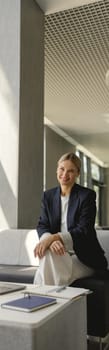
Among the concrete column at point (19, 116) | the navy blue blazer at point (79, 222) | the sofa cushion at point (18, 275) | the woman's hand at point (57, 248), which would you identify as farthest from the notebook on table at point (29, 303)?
the concrete column at point (19, 116)

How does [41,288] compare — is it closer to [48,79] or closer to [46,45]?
[46,45]

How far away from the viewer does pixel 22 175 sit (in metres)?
3.42

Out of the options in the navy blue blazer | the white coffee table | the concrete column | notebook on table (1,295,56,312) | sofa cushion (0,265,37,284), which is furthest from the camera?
the concrete column

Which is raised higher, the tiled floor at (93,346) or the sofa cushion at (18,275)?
the sofa cushion at (18,275)

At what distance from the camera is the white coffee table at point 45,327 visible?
1093 mm

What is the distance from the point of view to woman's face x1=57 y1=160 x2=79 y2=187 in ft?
7.88

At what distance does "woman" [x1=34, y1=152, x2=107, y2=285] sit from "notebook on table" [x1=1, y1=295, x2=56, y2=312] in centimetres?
61

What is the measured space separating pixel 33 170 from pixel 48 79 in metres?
2.28

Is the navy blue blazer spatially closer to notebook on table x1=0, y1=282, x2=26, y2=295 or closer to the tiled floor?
the tiled floor

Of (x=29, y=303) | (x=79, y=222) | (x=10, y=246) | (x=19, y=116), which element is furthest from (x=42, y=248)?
(x=19, y=116)

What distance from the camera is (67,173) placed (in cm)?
240

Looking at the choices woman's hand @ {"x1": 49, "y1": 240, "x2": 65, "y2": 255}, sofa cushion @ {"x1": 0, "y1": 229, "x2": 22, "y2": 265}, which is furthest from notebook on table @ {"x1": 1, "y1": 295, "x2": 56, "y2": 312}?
sofa cushion @ {"x1": 0, "y1": 229, "x2": 22, "y2": 265}

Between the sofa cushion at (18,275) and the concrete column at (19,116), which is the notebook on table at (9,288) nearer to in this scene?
the sofa cushion at (18,275)

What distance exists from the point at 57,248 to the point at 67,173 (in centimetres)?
58
